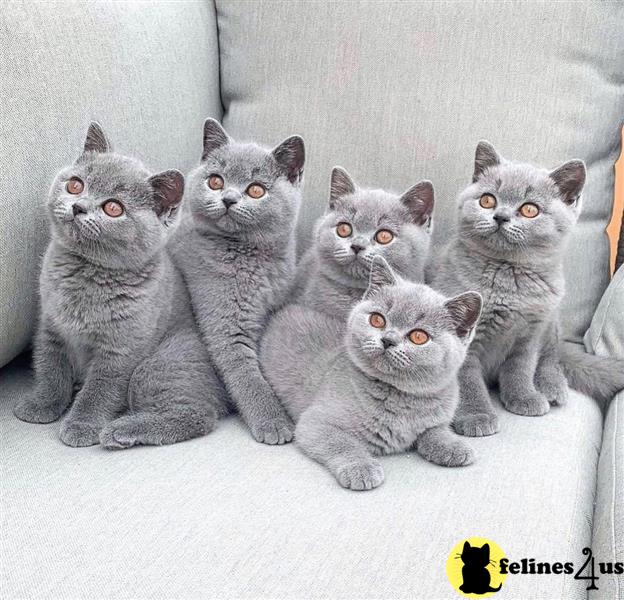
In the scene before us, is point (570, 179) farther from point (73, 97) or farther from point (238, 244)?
point (73, 97)

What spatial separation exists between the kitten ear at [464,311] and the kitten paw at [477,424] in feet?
0.61

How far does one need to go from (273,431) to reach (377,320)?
280 mm

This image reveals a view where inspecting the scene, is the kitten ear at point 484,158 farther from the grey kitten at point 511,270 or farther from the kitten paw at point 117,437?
the kitten paw at point 117,437

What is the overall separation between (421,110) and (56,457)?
1074 mm

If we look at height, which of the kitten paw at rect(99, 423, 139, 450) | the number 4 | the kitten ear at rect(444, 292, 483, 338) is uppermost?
the kitten ear at rect(444, 292, 483, 338)

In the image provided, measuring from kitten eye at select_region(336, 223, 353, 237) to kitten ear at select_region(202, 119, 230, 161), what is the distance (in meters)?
A: 0.31

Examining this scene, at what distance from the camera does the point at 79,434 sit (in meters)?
1.33

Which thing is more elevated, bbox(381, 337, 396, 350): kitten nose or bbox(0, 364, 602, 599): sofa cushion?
bbox(381, 337, 396, 350): kitten nose

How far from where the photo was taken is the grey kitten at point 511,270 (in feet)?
4.91

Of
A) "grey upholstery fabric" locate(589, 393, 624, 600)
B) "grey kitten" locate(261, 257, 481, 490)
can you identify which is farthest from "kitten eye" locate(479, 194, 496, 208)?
"grey upholstery fabric" locate(589, 393, 624, 600)

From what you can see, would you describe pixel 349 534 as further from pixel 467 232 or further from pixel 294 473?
pixel 467 232

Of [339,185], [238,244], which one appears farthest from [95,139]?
[339,185]

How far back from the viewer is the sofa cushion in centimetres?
98

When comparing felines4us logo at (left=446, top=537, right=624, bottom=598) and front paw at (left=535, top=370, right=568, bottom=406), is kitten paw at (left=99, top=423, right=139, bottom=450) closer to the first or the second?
felines4us logo at (left=446, top=537, right=624, bottom=598)
